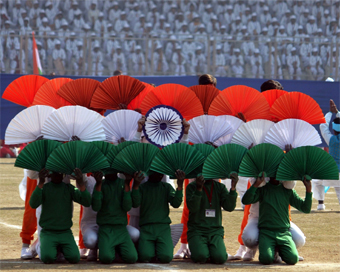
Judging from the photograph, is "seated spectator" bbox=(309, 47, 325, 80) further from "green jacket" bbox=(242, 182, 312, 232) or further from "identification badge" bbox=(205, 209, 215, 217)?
"identification badge" bbox=(205, 209, 215, 217)

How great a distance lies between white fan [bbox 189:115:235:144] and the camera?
534cm

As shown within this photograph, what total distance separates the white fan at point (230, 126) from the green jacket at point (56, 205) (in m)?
1.34

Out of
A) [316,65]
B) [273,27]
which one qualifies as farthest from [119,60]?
[273,27]

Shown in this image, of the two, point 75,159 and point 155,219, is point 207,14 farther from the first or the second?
point 75,159

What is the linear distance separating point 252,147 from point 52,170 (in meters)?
1.70

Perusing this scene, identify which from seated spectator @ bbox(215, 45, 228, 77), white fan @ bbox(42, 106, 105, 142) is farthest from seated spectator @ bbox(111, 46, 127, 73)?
white fan @ bbox(42, 106, 105, 142)

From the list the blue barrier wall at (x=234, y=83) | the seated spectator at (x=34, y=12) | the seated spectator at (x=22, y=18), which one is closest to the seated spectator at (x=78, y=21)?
the seated spectator at (x=34, y=12)

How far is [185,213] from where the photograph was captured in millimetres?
5480

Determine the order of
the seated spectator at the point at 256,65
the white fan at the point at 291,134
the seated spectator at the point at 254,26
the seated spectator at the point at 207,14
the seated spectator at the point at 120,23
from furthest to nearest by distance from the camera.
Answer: the seated spectator at the point at 207,14 < the seated spectator at the point at 254,26 < the seated spectator at the point at 120,23 < the seated spectator at the point at 256,65 < the white fan at the point at 291,134

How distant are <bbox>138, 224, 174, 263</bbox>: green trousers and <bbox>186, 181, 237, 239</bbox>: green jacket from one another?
0.21m

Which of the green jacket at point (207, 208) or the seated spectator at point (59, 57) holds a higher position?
the seated spectator at point (59, 57)

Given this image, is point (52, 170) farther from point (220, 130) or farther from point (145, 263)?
point (220, 130)

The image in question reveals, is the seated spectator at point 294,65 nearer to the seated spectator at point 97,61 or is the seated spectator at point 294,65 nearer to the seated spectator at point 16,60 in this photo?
the seated spectator at point 97,61

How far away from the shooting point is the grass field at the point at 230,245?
4789 mm
